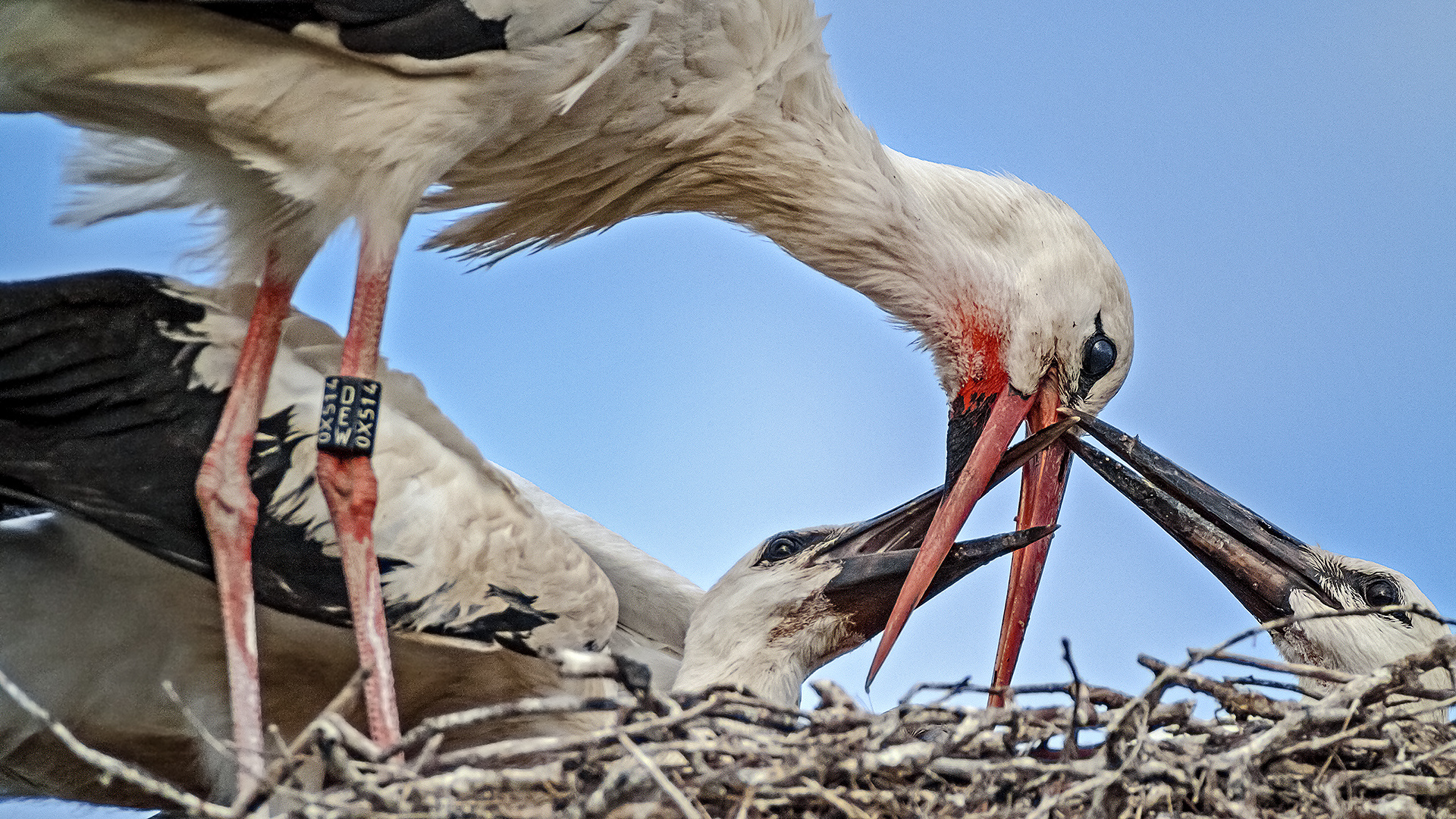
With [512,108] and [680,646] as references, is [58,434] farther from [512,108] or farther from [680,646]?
[680,646]

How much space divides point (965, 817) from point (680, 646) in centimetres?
141

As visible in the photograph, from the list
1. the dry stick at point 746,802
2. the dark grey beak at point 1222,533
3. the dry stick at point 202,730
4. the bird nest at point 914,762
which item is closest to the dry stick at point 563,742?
the bird nest at point 914,762

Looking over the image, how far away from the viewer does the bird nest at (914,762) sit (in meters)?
1.68

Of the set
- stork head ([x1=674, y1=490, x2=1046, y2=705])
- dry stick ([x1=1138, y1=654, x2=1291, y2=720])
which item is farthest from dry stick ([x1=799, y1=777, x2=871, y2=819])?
stork head ([x1=674, y1=490, x2=1046, y2=705])

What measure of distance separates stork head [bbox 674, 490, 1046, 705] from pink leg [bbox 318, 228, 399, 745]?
644 mm

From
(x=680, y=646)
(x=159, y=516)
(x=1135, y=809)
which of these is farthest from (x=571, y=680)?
(x=1135, y=809)

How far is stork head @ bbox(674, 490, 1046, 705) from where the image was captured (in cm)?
280

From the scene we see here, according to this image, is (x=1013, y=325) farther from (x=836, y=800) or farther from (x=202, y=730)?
(x=202, y=730)

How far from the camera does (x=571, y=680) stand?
2682 mm

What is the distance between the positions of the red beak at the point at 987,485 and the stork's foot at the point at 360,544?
926mm

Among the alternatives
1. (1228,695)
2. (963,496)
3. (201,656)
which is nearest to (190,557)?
(201,656)

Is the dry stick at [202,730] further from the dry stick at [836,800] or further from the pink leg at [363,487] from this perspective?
the dry stick at [836,800]

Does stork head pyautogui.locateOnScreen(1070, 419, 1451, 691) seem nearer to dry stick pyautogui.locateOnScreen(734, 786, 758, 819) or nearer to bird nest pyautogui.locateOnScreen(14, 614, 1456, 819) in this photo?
bird nest pyautogui.locateOnScreen(14, 614, 1456, 819)

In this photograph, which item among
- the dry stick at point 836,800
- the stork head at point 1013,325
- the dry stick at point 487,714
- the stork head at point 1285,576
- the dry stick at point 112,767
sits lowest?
the dry stick at point 112,767
